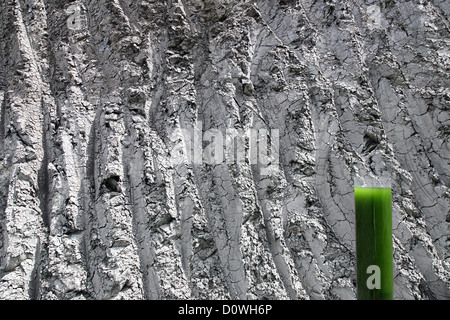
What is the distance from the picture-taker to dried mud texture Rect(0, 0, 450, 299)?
91.7 inches

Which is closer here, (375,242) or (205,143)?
(375,242)

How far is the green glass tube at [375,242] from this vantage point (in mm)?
1450

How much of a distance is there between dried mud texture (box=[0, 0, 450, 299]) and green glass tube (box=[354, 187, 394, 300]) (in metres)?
0.90

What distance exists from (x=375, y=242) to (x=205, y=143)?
1417mm

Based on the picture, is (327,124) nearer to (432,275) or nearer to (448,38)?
(432,275)

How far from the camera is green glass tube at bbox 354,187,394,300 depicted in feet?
4.76

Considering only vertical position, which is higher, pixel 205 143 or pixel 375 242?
pixel 205 143

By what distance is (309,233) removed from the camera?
247cm

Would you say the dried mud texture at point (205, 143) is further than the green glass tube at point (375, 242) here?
Yes

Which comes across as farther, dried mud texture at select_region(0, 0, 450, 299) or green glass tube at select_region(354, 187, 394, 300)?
dried mud texture at select_region(0, 0, 450, 299)

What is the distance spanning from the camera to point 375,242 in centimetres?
146

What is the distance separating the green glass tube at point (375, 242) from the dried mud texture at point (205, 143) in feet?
2.94

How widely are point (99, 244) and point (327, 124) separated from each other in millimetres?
1558

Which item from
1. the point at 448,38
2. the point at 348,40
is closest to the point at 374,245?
the point at 348,40
